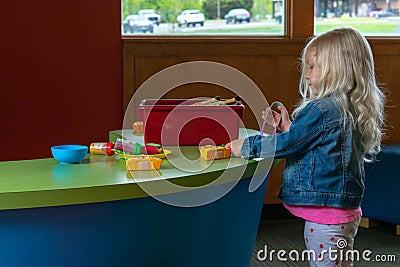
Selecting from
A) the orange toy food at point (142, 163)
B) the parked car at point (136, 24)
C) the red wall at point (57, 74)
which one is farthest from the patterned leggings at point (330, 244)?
the parked car at point (136, 24)

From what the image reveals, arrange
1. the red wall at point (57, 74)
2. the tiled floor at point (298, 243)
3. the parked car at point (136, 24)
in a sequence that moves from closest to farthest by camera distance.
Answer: the tiled floor at point (298, 243), the red wall at point (57, 74), the parked car at point (136, 24)

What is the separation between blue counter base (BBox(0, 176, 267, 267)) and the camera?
5.83 feet

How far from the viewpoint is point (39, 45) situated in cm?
365

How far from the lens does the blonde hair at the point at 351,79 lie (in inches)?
84.2

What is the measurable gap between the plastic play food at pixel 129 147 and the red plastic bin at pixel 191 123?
6.4 inches

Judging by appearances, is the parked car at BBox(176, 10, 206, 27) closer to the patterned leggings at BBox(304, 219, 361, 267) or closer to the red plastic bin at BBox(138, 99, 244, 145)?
the red plastic bin at BBox(138, 99, 244, 145)

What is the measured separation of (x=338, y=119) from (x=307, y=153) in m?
0.13

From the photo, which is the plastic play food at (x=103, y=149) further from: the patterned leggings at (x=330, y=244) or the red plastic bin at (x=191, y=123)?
the patterned leggings at (x=330, y=244)

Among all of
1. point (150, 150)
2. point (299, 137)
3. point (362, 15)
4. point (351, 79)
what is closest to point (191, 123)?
point (150, 150)

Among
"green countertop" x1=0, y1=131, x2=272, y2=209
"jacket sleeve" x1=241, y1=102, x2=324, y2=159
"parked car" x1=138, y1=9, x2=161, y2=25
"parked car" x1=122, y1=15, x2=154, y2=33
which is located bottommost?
"green countertop" x1=0, y1=131, x2=272, y2=209

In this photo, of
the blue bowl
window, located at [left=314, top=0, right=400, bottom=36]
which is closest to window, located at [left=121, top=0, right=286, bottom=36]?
window, located at [left=314, top=0, right=400, bottom=36]

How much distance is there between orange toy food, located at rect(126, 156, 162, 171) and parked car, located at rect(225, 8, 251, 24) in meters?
2.13

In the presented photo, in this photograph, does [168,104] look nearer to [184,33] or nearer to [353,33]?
[353,33]

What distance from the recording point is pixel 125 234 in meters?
1.91
